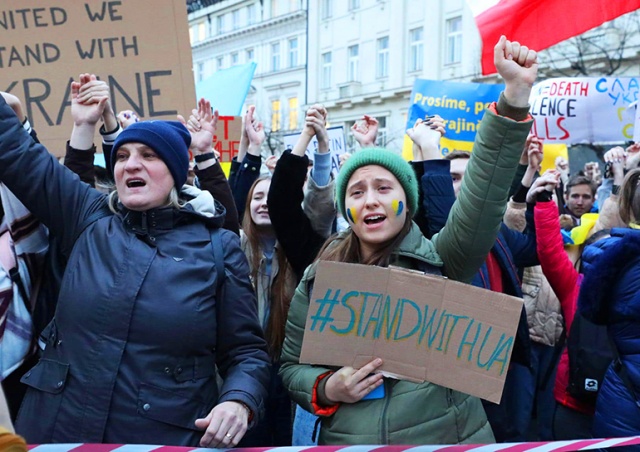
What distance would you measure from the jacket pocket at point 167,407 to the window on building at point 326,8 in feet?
118

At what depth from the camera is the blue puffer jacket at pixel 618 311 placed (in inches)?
103

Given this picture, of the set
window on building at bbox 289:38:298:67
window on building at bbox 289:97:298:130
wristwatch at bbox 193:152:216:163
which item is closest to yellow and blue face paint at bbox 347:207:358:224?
wristwatch at bbox 193:152:216:163

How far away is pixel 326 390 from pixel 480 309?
1.77 ft

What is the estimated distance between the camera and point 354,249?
241cm

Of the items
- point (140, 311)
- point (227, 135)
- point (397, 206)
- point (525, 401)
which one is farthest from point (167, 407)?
point (227, 135)

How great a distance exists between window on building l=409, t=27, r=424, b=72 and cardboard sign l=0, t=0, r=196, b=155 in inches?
1110

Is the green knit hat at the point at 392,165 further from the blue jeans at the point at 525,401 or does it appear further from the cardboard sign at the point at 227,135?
the cardboard sign at the point at 227,135

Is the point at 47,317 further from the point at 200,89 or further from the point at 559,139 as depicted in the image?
the point at 559,139

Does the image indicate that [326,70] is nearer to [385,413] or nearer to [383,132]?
[383,132]

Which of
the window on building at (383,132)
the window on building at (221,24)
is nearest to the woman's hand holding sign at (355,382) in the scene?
the window on building at (383,132)

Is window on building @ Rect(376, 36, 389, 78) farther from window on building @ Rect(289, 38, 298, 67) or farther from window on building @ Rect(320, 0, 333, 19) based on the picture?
window on building @ Rect(289, 38, 298, 67)

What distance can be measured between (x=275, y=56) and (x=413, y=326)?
40327mm

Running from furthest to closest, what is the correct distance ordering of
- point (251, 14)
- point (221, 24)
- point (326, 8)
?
1. point (221, 24)
2. point (251, 14)
3. point (326, 8)

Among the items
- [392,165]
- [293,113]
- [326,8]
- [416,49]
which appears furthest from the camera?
[293,113]
